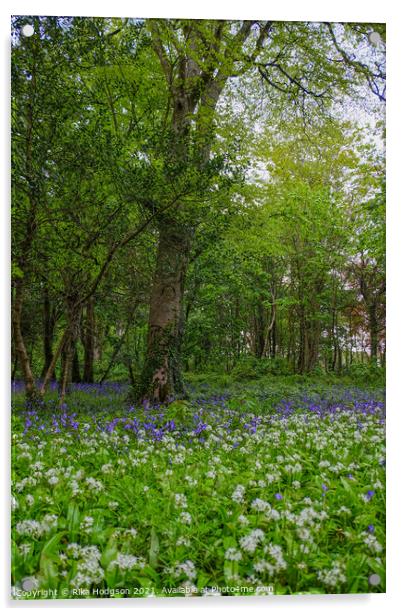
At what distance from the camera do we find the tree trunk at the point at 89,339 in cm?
383

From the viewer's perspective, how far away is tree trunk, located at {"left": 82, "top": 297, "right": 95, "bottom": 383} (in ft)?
12.6

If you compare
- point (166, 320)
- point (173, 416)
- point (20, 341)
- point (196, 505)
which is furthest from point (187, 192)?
point (196, 505)

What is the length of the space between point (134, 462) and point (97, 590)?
28.9 inches

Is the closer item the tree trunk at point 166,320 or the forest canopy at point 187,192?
the forest canopy at point 187,192

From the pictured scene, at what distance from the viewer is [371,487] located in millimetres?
2730

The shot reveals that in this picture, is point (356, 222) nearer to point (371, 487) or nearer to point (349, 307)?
point (349, 307)

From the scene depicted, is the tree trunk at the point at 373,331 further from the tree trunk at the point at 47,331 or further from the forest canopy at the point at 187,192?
the tree trunk at the point at 47,331

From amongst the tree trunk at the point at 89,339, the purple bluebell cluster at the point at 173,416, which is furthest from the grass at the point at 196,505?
the tree trunk at the point at 89,339

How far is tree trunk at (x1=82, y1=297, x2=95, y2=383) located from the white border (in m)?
0.93

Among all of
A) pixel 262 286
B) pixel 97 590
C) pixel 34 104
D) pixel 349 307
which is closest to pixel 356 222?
pixel 349 307

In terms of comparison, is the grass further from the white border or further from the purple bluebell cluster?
the white border

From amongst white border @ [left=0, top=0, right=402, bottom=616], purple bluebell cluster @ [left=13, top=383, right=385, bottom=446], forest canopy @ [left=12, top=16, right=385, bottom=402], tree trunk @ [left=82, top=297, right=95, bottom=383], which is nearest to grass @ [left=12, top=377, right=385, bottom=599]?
purple bluebell cluster @ [left=13, top=383, right=385, bottom=446]
